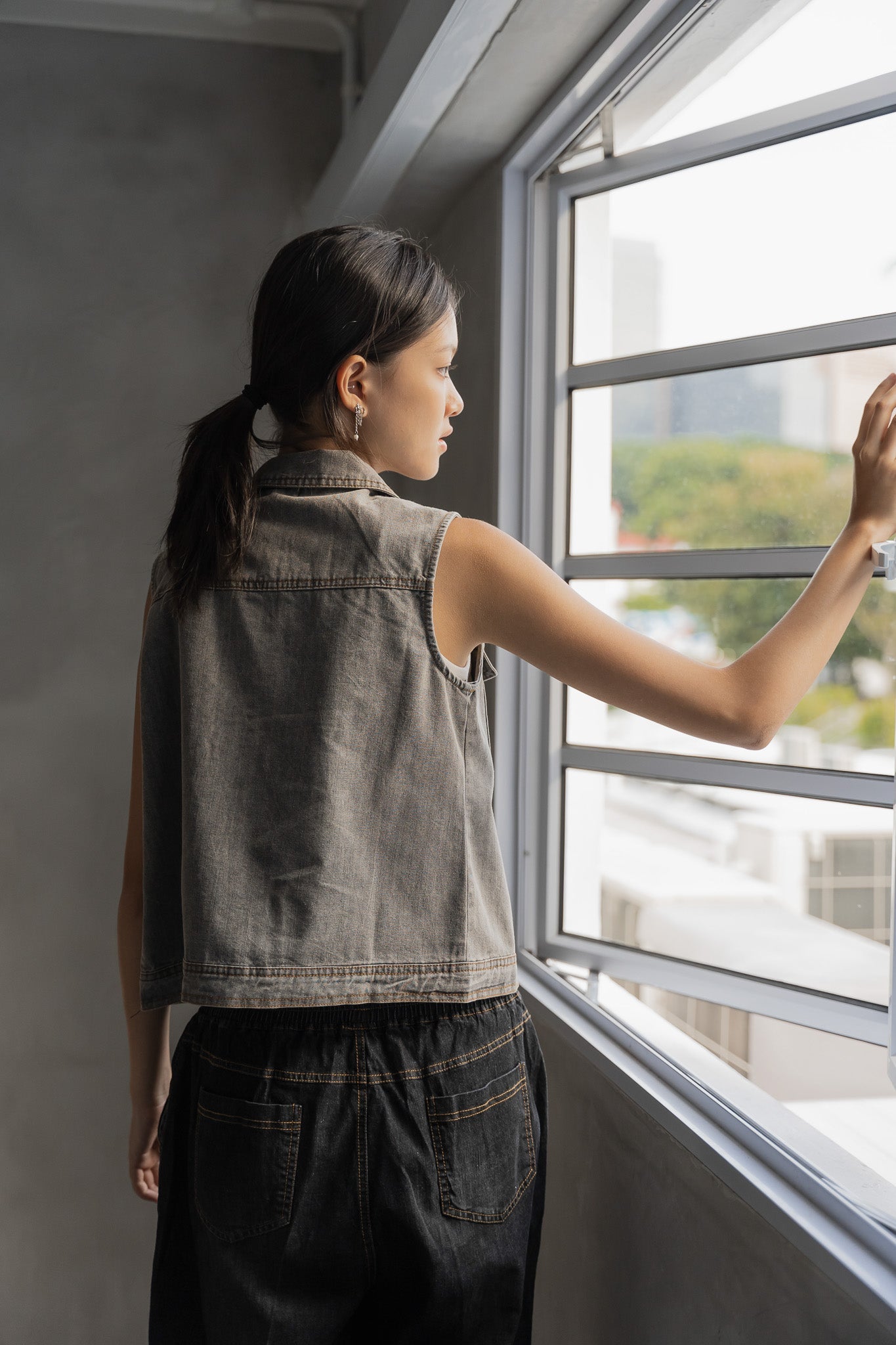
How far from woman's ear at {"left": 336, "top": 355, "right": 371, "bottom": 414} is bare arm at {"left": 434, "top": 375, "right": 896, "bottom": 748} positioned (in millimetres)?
164

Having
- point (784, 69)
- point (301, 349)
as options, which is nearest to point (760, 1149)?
point (301, 349)

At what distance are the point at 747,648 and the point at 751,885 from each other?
1.11 metres

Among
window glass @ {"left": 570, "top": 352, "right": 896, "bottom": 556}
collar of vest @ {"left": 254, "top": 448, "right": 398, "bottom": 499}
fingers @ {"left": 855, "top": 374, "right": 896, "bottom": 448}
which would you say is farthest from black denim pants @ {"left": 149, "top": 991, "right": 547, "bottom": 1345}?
window glass @ {"left": 570, "top": 352, "right": 896, "bottom": 556}

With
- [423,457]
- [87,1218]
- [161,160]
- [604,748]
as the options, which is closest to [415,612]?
[423,457]

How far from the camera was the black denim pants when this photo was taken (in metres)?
0.85

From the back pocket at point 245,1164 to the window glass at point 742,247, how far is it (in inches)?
40.9

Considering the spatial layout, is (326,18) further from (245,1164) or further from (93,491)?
(245,1164)

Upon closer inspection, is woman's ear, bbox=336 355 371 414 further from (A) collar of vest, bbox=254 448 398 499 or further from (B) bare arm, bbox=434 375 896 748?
(B) bare arm, bbox=434 375 896 748

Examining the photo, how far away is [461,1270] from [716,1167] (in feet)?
0.92

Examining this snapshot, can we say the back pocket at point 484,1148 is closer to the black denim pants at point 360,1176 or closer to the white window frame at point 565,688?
the black denim pants at point 360,1176

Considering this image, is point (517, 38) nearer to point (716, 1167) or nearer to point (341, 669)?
point (341, 669)

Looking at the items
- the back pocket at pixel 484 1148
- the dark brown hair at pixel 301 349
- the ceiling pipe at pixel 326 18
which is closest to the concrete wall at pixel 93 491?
the ceiling pipe at pixel 326 18

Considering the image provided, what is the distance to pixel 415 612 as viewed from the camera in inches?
33.0

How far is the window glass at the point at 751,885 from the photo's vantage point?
131 centimetres
